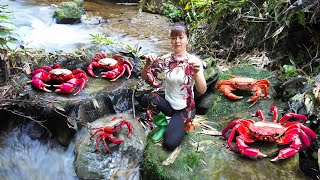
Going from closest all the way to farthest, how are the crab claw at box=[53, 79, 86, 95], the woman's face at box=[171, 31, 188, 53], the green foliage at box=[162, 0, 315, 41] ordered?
1. the woman's face at box=[171, 31, 188, 53]
2. the crab claw at box=[53, 79, 86, 95]
3. the green foliage at box=[162, 0, 315, 41]

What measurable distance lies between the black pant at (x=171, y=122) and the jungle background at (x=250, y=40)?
1516mm

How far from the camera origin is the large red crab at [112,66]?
5.22 m

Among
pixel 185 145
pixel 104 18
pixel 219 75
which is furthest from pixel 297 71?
pixel 104 18

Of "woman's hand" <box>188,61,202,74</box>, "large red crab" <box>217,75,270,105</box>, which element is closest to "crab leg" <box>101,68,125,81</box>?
"large red crab" <box>217,75,270,105</box>

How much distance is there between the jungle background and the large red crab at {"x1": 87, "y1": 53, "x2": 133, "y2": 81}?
39 centimetres

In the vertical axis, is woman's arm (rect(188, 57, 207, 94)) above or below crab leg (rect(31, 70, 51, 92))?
above

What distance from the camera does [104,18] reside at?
1025 centimetres

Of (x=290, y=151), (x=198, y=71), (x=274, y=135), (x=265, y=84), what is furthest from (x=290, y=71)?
(x=198, y=71)

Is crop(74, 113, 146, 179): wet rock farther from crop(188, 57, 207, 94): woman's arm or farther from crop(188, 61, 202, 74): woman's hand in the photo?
crop(188, 61, 202, 74): woman's hand

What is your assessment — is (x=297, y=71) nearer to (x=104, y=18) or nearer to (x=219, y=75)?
(x=219, y=75)

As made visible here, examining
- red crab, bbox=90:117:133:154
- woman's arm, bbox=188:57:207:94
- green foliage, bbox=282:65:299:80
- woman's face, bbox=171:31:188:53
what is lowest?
red crab, bbox=90:117:133:154

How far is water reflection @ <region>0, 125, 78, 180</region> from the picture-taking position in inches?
168

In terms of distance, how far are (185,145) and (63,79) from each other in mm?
2032

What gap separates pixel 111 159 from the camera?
4.02 m
